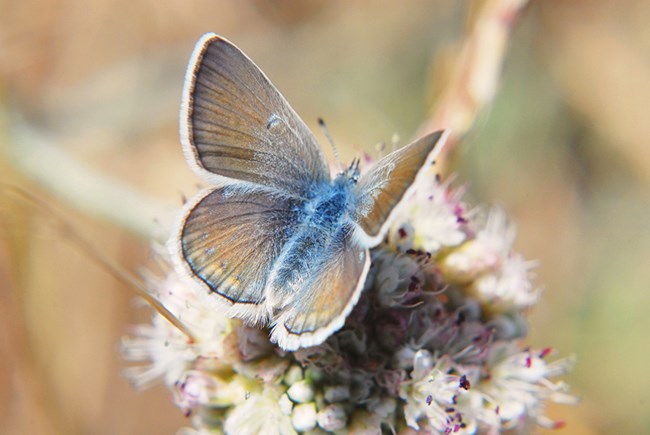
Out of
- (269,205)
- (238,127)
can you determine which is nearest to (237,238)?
(269,205)

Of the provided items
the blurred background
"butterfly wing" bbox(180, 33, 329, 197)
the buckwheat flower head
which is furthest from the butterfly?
the blurred background

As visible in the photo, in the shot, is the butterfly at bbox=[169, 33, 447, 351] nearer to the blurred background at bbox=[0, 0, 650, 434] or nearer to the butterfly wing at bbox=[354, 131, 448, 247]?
the butterfly wing at bbox=[354, 131, 448, 247]

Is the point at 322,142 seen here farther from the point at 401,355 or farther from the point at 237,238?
the point at 237,238

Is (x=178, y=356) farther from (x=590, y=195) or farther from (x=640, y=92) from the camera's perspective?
(x=640, y=92)

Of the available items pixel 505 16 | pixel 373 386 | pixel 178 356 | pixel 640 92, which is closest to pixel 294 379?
pixel 373 386

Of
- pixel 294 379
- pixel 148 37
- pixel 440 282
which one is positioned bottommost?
pixel 294 379

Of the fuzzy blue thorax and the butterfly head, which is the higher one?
the butterfly head

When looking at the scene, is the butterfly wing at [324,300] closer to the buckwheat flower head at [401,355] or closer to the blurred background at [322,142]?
the buckwheat flower head at [401,355]
